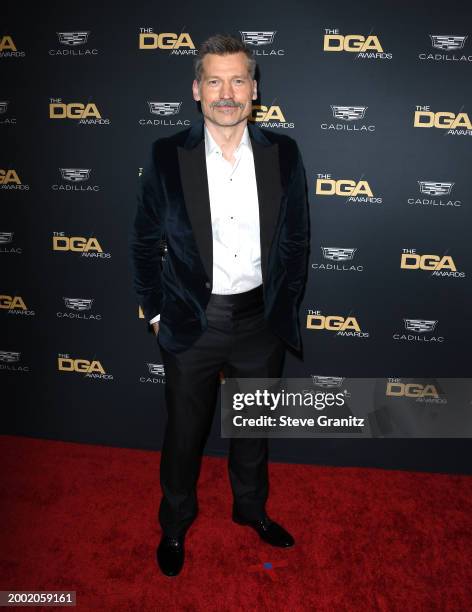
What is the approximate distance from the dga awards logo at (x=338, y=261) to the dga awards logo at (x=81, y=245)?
4.19ft

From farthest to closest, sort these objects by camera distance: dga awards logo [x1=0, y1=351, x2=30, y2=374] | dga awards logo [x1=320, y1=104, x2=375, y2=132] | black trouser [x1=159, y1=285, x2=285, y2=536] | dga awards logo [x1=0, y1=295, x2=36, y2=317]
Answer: dga awards logo [x1=0, y1=351, x2=30, y2=374] → dga awards logo [x1=0, y1=295, x2=36, y2=317] → dga awards logo [x1=320, y1=104, x2=375, y2=132] → black trouser [x1=159, y1=285, x2=285, y2=536]

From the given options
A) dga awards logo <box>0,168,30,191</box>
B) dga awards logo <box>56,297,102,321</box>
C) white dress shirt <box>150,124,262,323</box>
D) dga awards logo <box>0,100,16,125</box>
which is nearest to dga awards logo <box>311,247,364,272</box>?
white dress shirt <box>150,124,262,323</box>

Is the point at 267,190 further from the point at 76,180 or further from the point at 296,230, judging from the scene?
the point at 76,180

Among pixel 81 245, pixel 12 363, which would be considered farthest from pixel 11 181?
pixel 12 363

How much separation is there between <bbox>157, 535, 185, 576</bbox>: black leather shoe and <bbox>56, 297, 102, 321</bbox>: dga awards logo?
138cm

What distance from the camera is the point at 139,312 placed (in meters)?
3.03

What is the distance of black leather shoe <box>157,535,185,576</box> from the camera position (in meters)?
2.33

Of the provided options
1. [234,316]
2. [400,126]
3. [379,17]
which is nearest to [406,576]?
[234,316]

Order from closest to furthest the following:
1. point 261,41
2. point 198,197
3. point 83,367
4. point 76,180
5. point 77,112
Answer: point 198,197, point 261,41, point 77,112, point 76,180, point 83,367

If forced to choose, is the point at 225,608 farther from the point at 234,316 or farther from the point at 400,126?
the point at 400,126

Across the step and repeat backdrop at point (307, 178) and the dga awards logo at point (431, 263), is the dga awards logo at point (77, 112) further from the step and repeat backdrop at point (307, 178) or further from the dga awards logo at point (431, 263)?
the dga awards logo at point (431, 263)

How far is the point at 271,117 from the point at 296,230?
77 centimetres

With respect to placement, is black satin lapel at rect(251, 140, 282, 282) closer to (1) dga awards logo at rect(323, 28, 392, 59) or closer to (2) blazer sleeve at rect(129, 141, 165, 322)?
(2) blazer sleeve at rect(129, 141, 165, 322)

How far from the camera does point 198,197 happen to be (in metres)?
2.02
